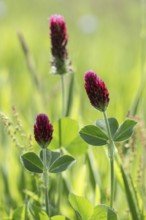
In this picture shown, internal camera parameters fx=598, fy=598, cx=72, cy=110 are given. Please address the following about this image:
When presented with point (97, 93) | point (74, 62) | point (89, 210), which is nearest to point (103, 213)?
point (89, 210)

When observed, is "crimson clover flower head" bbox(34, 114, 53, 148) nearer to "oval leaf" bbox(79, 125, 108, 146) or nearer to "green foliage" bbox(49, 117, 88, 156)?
"oval leaf" bbox(79, 125, 108, 146)

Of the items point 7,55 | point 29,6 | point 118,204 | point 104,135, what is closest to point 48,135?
point 104,135

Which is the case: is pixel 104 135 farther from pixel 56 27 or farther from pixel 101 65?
pixel 101 65

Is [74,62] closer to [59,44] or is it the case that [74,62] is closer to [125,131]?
[59,44]

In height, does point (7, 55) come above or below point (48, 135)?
above

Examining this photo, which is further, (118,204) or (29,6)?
(29,6)

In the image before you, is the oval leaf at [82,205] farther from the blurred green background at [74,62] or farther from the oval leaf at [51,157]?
the blurred green background at [74,62]

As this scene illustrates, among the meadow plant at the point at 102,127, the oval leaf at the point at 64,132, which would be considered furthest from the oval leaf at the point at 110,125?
the oval leaf at the point at 64,132
